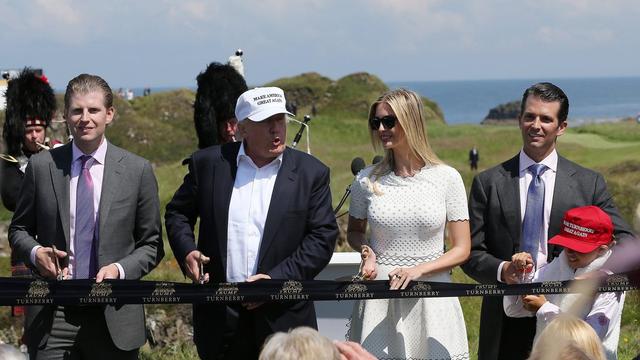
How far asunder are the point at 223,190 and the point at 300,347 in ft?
5.45

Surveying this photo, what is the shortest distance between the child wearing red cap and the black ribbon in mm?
95

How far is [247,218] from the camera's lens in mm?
5500

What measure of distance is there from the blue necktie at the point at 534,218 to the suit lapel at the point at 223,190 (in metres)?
1.59

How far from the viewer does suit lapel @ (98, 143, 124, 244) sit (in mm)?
5512

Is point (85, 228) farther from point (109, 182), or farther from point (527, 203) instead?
point (527, 203)

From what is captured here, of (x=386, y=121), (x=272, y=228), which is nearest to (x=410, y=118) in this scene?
(x=386, y=121)

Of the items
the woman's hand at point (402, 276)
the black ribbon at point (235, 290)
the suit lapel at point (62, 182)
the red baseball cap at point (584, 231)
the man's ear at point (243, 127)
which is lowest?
the black ribbon at point (235, 290)

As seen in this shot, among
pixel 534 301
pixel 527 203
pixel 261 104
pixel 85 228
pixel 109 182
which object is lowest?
pixel 534 301

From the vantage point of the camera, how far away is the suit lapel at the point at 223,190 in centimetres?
550

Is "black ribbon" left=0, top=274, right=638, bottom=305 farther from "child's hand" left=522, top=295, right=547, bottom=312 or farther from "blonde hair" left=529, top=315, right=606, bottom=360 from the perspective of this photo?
"blonde hair" left=529, top=315, right=606, bottom=360

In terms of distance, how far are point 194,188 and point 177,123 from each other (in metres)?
37.1

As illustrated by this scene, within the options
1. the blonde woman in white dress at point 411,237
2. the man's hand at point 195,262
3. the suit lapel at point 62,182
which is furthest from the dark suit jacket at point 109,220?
the blonde woman in white dress at point 411,237

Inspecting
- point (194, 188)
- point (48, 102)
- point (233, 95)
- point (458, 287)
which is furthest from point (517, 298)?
point (48, 102)

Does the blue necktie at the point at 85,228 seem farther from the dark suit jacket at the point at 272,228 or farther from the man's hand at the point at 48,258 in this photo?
the dark suit jacket at the point at 272,228
